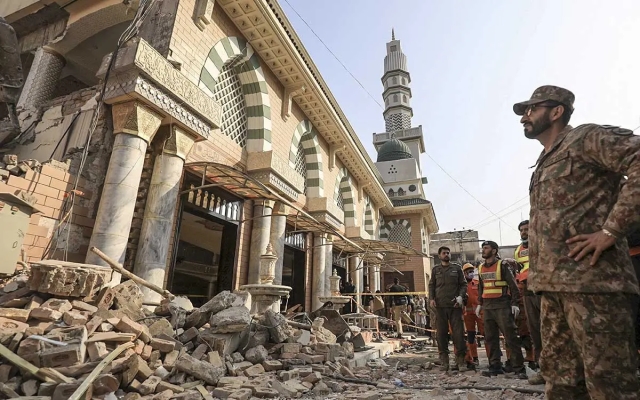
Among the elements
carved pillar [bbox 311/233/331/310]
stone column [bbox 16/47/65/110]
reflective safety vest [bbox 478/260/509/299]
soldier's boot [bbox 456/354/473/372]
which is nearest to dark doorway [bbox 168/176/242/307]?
carved pillar [bbox 311/233/331/310]

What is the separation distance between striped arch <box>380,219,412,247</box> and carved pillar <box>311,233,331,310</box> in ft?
27.6

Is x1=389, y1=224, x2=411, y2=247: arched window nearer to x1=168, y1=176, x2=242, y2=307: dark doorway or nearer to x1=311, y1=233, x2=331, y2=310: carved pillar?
x1=311, y1=233, x2=331, y2=310: carved pillar

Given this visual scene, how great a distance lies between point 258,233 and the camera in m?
7.52

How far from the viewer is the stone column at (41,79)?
270 inches

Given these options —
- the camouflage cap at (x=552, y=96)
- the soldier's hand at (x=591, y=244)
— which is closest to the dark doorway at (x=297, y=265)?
the camouflage cap at (x=552, y=96)

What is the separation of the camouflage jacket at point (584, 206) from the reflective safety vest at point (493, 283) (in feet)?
10.1

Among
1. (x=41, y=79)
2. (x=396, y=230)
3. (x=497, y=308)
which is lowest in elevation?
(x=497, y=308)

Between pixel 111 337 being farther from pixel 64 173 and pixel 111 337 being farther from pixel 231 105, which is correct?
pixel 231 105

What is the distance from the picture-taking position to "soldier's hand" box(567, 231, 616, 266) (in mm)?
1590

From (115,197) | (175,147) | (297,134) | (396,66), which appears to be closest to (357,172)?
(297,134)

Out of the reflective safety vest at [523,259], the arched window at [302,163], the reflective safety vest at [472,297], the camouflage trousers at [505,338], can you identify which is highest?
the arched window at [302,163]

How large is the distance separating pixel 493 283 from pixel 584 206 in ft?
11.0

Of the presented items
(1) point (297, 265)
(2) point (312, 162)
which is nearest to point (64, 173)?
(1) point (297, 265)

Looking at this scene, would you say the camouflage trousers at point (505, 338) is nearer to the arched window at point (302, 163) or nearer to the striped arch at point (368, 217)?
the arched window at point (302, 163)
